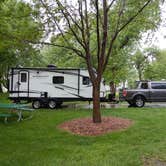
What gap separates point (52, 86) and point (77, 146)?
10.7 m

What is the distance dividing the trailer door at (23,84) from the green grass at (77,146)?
721 centimetres

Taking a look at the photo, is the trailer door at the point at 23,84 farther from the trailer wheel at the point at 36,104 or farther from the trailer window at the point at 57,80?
the trailer window at the point at 57,80

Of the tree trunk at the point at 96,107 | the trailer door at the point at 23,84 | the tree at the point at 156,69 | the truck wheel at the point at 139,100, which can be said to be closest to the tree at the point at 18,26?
the tree trunk at the point at 96,107

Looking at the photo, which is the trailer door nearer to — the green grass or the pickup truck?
the pickup truck

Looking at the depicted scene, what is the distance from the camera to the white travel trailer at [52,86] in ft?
59.0

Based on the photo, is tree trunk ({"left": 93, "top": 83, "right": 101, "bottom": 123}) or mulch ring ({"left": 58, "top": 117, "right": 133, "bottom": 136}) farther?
tree trunk ({"left": 93, "top": 83, "right": 101, "bottom": 123})

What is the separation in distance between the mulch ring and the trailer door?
302 inches

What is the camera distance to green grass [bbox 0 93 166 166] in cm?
620

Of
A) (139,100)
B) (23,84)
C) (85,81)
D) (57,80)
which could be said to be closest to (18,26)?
(23,84)

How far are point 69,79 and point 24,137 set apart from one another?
9.57 metres

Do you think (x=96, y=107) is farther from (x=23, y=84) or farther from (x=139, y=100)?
(x=23, y=84)

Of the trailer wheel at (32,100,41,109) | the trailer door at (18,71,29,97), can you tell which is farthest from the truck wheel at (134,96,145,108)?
the trailer door at (18,71,29,97)

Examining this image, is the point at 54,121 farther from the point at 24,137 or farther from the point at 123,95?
the point at 123,95

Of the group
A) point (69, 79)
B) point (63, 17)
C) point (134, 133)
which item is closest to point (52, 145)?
point (134, 133)
